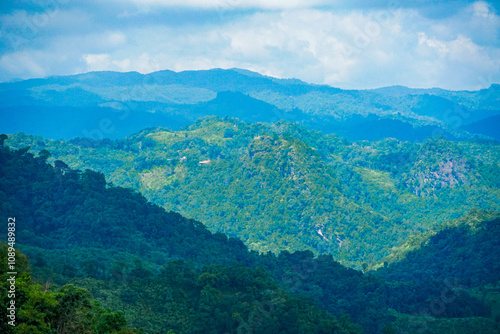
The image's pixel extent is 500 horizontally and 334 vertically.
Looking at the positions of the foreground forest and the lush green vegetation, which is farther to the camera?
the foreground forest

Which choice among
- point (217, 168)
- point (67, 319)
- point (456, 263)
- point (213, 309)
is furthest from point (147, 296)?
point (217, 168)

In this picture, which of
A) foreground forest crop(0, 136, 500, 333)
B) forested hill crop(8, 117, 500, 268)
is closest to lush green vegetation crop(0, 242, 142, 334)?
foreground forest crop(0, 136, 500, 333)

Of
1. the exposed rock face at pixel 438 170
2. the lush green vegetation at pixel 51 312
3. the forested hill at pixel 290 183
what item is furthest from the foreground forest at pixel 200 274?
the exposed rock face at pixel 438 170

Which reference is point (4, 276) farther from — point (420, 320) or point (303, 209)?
point (303, 209)

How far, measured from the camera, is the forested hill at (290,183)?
8575 cm

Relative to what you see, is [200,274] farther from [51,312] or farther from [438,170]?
[438,170]

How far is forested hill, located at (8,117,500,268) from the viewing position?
8575 centimetres

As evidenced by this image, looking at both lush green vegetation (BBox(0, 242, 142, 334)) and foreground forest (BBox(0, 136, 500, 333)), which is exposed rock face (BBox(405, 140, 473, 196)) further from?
lush green vegetation (BBox(0, 242, 142, 334))

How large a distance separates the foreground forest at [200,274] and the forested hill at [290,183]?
5345 mm

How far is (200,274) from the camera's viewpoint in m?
43.9

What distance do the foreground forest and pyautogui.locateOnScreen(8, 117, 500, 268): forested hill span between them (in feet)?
17.5

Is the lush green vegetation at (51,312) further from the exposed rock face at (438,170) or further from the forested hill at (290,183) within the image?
the exposed rock face at (438,170)

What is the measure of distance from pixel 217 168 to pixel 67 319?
74.6 metres

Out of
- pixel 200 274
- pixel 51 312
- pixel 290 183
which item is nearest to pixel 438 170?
pixel 290 183
